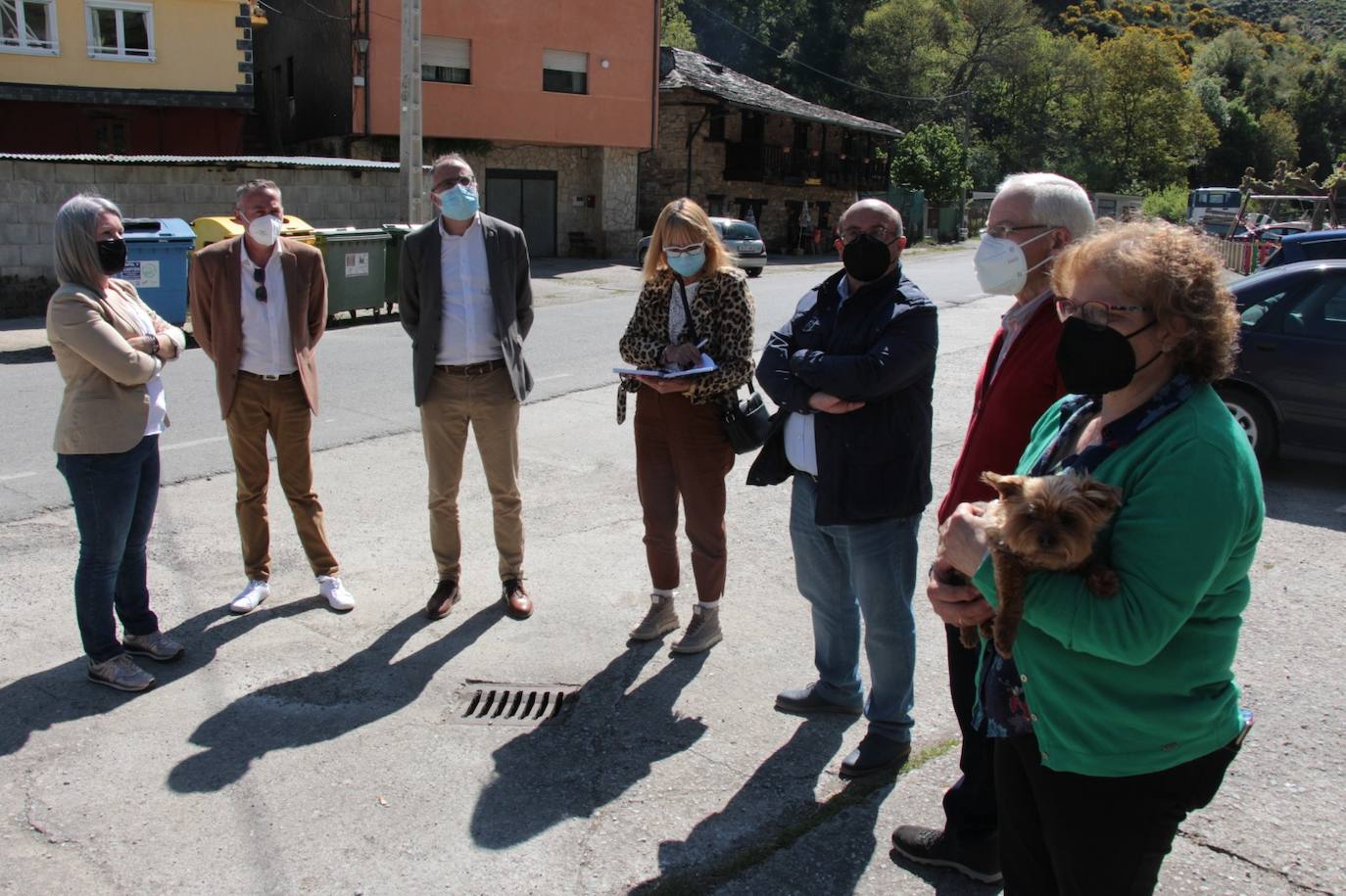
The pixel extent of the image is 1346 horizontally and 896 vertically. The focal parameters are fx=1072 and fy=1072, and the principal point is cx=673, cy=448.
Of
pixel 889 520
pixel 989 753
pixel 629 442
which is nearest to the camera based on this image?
pixel 989 753

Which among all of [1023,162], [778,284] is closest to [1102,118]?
[1023,162]

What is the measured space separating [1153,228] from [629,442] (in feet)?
20.8

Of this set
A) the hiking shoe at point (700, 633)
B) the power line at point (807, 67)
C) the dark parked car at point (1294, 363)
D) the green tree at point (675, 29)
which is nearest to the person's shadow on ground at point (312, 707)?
the hiking shoe at point (700, 633)

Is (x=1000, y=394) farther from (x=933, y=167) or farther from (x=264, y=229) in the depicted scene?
(x=933, y=167)

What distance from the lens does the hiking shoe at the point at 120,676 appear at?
13.4 feet

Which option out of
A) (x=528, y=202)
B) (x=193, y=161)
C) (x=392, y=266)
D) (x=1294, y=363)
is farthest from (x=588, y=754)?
(x=528, y=202)

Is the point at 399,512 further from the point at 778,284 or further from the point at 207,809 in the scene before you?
the point at 778,284

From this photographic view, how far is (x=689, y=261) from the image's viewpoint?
440cm

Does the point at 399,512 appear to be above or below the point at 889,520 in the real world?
below

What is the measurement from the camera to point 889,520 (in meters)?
3.54

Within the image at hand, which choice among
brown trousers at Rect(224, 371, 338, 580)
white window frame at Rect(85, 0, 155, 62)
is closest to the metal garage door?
white window frame at Rect(85, 0, 155, 62)

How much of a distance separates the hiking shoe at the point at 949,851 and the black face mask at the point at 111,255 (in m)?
3.42

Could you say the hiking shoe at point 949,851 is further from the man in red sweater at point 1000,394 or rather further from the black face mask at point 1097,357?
the black face mask at point 1097,357

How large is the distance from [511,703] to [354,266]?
12276 millimetres
